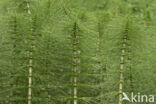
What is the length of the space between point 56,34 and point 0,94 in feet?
2.71

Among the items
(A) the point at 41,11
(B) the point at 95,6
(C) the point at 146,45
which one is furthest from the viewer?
(B) the point at 95,6

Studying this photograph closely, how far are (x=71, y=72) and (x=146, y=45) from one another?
0.74 metres

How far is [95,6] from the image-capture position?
5.15 meters

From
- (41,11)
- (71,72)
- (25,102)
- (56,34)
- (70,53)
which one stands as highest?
(41,11)

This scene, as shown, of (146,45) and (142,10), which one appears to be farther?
(142,10)

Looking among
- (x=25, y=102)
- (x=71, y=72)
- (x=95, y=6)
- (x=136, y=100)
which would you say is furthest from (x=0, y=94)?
(x=95, y=6)

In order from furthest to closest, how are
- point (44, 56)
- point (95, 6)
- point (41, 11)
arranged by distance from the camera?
point (95, 6)
point (41, 11)
point (44, 56)

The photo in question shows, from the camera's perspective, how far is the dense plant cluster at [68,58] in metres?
2.39

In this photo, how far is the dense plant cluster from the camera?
7.85 feet

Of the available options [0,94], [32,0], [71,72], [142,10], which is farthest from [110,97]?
[142,10]

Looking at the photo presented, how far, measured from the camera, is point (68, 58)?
8.46 ft

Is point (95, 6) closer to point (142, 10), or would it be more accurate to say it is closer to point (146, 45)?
point (142, 10)

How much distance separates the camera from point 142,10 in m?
4.79

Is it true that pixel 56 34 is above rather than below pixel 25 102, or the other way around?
above
